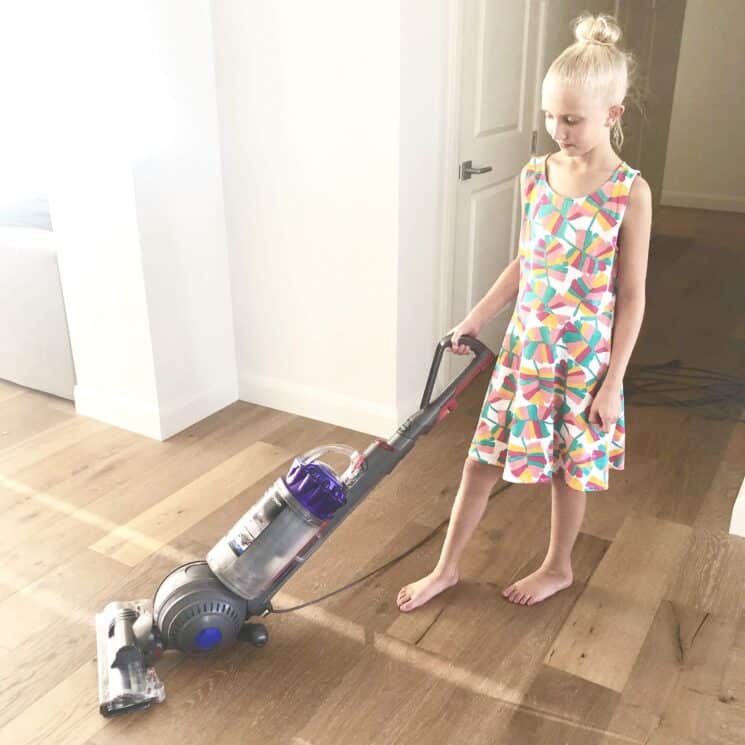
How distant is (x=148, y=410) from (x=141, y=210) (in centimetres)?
65

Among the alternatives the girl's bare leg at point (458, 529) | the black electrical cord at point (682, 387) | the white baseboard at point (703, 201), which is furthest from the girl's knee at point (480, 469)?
the white baseboard at point (703, 201)

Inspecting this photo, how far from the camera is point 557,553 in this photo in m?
1.82

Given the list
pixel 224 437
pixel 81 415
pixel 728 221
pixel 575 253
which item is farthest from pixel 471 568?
pixel 728 221

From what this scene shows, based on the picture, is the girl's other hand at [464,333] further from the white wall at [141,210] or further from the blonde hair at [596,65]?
the white wall at [141,210]

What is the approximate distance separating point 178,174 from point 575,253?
4.64 ft

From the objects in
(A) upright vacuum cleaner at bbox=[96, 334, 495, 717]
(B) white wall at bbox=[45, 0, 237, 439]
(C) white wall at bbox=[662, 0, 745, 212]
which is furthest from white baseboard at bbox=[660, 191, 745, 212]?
(A) upright vacuum cleaner at bbox=[96, 334, 495, 717]

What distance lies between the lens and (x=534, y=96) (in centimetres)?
298

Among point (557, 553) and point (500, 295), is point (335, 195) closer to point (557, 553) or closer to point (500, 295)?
point (500, 295)

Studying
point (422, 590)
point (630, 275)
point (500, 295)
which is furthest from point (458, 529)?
point (630, 275)

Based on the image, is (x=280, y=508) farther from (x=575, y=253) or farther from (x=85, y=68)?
(x=85, y=68)

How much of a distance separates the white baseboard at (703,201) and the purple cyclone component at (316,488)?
5427 mm

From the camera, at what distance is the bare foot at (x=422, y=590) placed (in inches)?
70.1

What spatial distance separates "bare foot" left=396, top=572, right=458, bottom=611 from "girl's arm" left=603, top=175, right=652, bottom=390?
2.05 feet

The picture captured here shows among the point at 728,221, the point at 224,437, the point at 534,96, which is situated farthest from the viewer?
the point at 728,221
